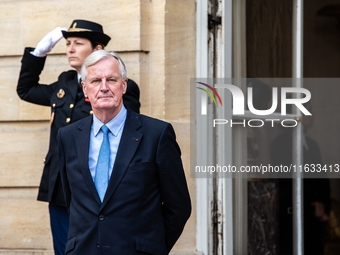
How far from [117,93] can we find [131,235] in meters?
0.68

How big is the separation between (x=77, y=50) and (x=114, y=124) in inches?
44.4

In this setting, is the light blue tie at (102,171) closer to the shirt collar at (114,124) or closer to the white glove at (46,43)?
the shirt collar at (114,124)

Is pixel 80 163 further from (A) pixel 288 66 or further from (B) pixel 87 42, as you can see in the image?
(A) pixel 288 66

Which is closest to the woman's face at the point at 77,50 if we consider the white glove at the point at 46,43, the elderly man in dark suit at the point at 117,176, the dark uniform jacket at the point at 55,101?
the dark uniform jacket at the point at 55,101

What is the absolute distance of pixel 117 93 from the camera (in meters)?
2.64

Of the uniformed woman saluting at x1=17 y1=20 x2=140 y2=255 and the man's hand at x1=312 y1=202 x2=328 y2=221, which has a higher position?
the uniformed woman saluting at x1=17 y1=20 x2=140 y2=255

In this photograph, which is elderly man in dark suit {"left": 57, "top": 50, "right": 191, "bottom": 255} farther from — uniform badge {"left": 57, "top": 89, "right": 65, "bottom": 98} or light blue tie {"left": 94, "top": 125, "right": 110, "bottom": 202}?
uniform badge {"left": 57, "top": 89, "right": 65, "bottom": 98}

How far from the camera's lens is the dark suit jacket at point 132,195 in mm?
2482

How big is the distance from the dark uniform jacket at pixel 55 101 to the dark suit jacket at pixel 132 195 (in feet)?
2.58

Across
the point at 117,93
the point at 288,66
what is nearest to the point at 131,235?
the point at 117,93

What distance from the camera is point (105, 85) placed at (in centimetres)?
262

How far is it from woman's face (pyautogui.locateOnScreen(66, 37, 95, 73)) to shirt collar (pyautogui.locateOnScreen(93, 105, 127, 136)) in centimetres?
99

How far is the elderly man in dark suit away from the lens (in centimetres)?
249

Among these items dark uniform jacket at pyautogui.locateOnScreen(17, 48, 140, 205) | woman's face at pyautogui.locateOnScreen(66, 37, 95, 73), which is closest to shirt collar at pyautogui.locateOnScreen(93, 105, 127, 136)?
dark uniform jacket at pyautogui.locateOnScreen(17, 48, 140, 205)
